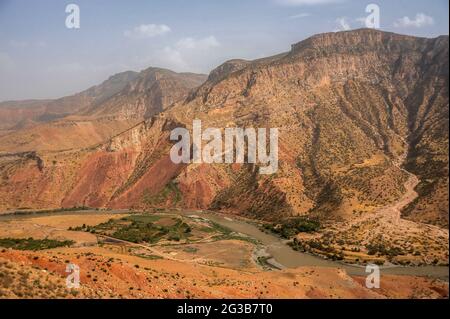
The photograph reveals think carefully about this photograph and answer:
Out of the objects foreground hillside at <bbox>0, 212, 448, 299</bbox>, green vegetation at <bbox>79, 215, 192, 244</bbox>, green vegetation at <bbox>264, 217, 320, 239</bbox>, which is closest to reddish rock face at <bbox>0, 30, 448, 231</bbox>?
green vegetation at <bbox>264, 217, 320, 239</bbox>

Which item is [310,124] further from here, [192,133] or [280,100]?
[192,133]

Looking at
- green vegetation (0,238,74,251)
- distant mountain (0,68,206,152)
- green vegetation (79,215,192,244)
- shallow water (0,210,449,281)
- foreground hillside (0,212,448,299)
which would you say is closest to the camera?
foreground hillside (0,212,448,299)

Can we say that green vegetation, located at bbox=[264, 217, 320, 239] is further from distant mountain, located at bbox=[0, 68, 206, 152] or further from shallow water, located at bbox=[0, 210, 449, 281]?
distant mountain, located at bbox=[0, 68, 206, 152]

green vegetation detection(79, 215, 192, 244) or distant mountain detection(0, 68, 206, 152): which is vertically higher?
distant mountain detection(0, 68, 206, 152)

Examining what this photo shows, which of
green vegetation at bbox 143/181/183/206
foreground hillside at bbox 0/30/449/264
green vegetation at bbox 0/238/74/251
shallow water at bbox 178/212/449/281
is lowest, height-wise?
shallow water at bbox 178/212/449/281

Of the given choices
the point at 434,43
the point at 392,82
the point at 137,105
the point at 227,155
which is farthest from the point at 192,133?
the point at 137,105

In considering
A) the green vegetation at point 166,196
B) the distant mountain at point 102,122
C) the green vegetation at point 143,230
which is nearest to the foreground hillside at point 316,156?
the green vegetation at point 166,196
